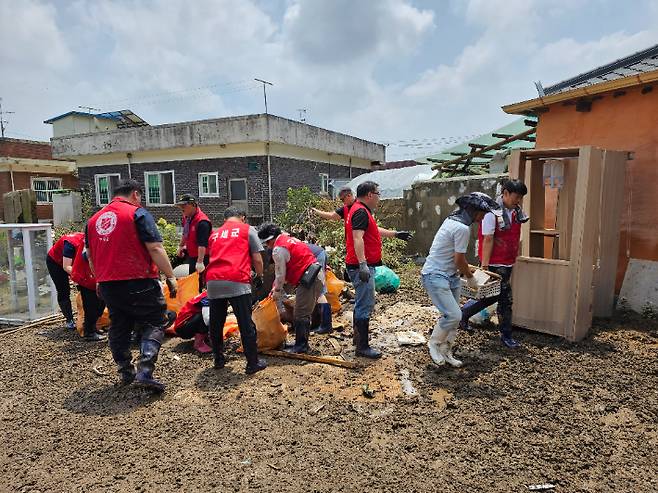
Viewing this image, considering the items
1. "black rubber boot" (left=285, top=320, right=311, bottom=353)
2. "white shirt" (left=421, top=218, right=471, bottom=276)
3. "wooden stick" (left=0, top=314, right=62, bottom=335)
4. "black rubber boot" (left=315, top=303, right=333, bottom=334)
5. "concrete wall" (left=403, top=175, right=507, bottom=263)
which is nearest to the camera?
"white shirt" (left=421, top=218, right=471, bottom=276)

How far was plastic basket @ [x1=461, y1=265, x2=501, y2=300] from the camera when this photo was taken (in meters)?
4.22

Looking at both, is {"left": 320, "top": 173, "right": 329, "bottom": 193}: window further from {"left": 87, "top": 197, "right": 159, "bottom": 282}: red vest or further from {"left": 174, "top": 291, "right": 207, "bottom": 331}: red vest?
{"left": 87, "top": 197, "right": 159, "bottom": 282}: red vest

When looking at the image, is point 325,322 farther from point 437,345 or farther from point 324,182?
point 324,182

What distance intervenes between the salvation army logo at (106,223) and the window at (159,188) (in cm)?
1364

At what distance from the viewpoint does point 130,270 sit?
3.70 metres

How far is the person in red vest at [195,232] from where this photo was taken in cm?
548

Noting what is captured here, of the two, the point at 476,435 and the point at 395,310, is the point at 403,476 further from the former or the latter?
the point at 395,310

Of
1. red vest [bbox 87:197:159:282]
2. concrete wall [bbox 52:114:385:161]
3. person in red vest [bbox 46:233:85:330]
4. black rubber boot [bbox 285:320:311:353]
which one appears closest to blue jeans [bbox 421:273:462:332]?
black rubber boot [bbox 285:320:311:353]

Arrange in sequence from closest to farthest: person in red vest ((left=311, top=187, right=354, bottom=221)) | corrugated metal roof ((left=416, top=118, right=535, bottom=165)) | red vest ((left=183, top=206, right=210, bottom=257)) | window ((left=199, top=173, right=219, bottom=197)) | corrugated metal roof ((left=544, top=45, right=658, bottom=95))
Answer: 1. red vest ((left=183, top=206, right=210, bottom=257))
2. person in red vest ((left=311, top=187, right=354, bottom=221))
3. corrugated metal roof ((left=544, top=45, right=658, bottom=95))
4. corrugated metal roof ((left=416, top=118, right=535, bottom=165))
5. window ((left=199, top=173, right=219, bottom=197))

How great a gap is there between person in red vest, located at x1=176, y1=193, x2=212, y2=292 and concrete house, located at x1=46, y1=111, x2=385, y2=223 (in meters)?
9.33

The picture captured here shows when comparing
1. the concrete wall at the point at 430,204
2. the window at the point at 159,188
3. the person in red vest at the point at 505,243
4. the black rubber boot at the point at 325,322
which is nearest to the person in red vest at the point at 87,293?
the black rubber boot at the point at 325,322

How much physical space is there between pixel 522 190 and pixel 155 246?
3.47m

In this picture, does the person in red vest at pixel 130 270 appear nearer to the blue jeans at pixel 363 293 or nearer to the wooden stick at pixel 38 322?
the blue jeans at pixel 363 293

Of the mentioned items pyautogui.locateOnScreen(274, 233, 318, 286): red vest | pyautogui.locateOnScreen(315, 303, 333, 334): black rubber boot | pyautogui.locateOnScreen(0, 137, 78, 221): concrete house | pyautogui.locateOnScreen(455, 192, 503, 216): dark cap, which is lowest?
pyautogui.locateOnScreen(315, 303, 333, 334): black rubber boot
